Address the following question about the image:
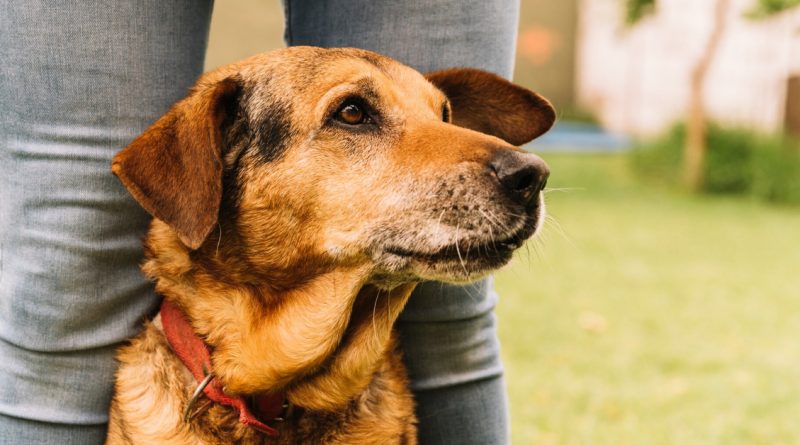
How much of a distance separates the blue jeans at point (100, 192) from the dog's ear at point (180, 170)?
16 cm

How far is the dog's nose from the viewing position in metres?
2.05

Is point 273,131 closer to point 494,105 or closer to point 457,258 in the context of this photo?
point 457,258

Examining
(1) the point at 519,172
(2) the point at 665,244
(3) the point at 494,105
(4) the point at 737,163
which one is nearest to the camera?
(1) the point at 519,172

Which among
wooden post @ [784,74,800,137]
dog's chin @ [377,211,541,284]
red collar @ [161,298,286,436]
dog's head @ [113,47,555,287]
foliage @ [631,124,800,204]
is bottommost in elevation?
foliage @ [631,124,800,204]

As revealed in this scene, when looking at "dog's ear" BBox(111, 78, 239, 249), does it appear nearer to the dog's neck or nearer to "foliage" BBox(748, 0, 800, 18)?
the dog's neck

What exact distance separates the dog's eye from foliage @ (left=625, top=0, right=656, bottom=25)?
989cm

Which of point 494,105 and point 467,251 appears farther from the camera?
point 494,105

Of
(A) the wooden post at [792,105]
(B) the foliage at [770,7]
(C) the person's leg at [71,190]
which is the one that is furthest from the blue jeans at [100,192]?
(A) the wooden post at [792,105]

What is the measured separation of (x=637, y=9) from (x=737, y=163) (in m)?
2.40

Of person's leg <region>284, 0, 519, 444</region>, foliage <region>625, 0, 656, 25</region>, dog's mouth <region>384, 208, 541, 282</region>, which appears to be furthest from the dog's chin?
foliage <region>625, 0, 656, 25</region>

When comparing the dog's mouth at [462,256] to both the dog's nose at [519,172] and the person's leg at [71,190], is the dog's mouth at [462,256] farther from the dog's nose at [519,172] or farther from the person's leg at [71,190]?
the person's leg at [71,190]

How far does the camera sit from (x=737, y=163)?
1126 cm

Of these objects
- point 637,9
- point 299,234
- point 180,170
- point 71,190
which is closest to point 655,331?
point 299,234

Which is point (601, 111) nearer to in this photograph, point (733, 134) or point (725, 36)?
point (725, 36)
